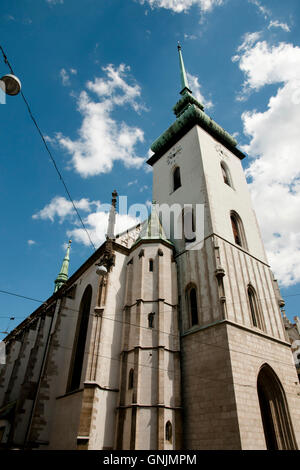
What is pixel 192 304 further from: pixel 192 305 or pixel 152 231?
pixel 152 231

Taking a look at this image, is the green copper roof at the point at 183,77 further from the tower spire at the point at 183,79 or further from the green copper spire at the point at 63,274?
the green copper spire at the point at 63,274

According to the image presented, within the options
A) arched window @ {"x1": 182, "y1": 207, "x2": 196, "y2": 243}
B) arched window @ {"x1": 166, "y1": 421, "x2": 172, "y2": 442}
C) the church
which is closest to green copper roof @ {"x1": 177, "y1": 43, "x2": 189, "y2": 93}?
the church

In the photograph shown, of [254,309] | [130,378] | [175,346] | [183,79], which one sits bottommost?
[130,378]

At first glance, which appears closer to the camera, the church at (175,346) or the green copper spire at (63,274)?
the church at (175,346)

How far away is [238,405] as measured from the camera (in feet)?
36.5

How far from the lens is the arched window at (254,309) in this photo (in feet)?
50.1

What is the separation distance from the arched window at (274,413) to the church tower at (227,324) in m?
0.04

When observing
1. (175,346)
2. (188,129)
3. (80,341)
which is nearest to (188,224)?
(175,346)

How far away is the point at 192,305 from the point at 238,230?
6.57 metres

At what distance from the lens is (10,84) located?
5.97 meters

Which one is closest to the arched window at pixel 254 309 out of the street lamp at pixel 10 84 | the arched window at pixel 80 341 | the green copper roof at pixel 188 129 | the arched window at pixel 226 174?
the arched window at pixel 226 174
